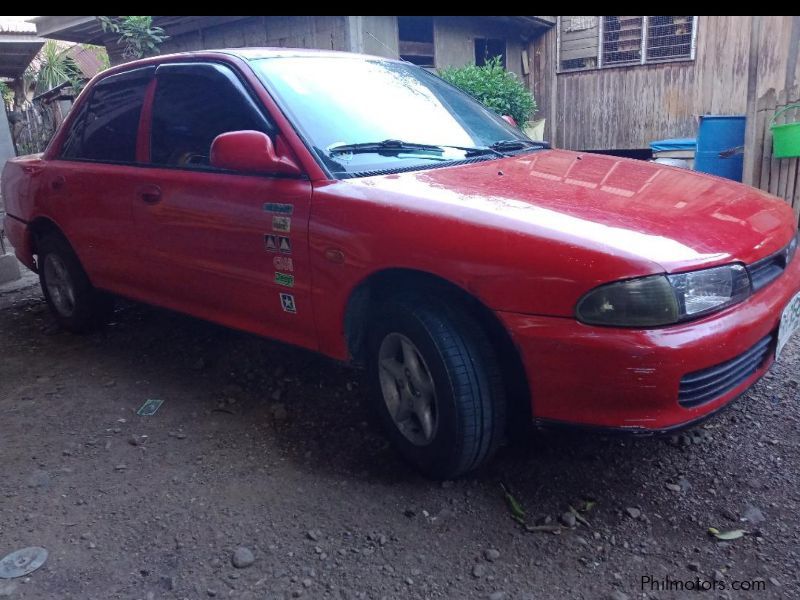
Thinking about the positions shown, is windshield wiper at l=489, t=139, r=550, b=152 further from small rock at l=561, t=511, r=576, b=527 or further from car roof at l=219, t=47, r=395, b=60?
small rock at l=561, t=511, r=576, b=527

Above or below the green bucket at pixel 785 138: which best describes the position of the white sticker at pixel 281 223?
below

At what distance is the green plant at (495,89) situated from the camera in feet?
32.1

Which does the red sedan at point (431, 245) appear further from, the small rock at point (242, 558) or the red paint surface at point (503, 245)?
the small rock at point (242, 558)

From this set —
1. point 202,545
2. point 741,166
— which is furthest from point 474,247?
point 741,166

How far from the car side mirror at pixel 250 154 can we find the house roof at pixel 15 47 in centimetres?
860

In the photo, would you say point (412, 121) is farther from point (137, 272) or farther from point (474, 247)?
point (137, 272)

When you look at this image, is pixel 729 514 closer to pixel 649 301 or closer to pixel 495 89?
pixel 649 301

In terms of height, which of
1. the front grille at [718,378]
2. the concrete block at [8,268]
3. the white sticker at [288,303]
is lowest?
the concrete block at [8,268]

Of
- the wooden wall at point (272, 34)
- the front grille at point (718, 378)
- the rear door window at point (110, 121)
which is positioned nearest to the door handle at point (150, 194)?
the rear door window at point (110, 121)

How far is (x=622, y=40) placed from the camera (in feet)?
39.4

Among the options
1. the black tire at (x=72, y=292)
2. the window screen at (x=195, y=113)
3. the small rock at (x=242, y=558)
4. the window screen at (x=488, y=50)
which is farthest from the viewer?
the window screen at (x=488, y=50)

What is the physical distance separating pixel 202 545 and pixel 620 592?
140 centimetres

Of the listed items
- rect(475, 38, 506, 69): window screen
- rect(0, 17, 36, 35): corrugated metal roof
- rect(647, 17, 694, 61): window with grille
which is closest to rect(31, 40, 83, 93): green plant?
rect(0, 17, 36, 35): corrugated metal roof

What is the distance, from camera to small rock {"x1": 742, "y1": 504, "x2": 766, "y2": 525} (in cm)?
233
